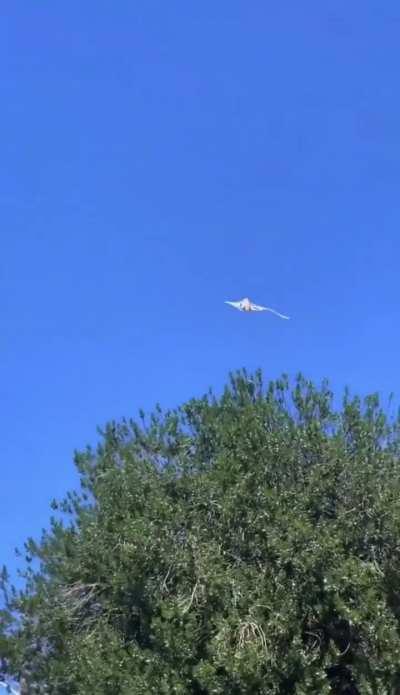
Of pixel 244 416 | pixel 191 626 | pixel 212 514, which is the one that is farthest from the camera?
pixel 244 416

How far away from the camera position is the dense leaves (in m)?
14.8

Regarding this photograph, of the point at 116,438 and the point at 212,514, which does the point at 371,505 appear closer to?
the point at 212,514

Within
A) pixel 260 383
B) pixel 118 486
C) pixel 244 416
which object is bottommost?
pixel 118 486

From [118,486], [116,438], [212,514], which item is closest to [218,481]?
[212,514]

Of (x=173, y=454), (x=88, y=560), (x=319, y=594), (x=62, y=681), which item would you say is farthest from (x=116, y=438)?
(x=319, y=594)

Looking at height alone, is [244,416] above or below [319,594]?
above

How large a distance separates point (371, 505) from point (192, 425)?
195 inches

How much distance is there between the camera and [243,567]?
51.0ft

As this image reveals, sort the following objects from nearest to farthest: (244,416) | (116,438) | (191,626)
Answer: (191,626)
(244,416)
(116,438)

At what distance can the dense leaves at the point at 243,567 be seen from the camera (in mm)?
14844

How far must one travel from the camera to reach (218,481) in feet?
54.4

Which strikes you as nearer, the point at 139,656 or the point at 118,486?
the point at 139,656

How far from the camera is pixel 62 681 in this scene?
58.1ft

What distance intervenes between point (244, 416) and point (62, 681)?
671cm
